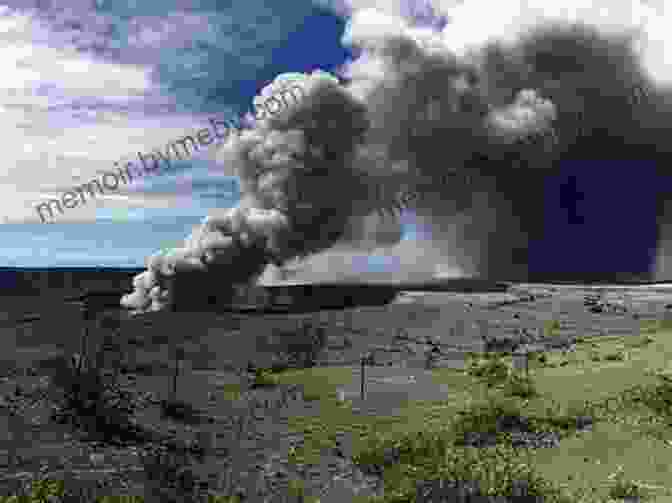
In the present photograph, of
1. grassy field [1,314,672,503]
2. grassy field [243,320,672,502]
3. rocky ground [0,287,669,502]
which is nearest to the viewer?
grassy field [1,314,672,503]

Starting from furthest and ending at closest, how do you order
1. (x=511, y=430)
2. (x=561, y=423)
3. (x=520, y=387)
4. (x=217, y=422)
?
(x=520, y=387)
(x=217, y=422)
(x=561, y=423)
(x=511, y=430)

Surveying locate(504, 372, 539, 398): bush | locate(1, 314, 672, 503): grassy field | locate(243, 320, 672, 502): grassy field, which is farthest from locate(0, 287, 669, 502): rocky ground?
locate(504, 372, 539, 398): bush

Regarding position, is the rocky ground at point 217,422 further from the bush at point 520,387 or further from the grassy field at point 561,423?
the bush at point 520,387

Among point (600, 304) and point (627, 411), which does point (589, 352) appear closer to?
point (627, 411)

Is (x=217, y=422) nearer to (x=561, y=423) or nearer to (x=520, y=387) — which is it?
(x=561, y=423)

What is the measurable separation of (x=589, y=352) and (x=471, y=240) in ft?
192

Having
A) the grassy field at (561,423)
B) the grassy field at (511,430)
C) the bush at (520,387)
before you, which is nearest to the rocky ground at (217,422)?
the grassy field at (511,430)

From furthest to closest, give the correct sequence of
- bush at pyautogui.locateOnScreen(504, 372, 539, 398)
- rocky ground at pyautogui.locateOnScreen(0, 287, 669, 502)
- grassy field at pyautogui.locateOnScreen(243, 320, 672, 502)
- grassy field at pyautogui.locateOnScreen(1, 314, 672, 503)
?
bush at pyautogui.locateOnScreen(504, 372, 539, 398) < grassy field at pyautogui.locateOnScreen(243, 320, 672, 502) < rocky ground at pyautogui.locateOnScreen(0, 287, 669, 502) < grassy field at pyautogui.locateOnScreen(1, 314, 672, 503)

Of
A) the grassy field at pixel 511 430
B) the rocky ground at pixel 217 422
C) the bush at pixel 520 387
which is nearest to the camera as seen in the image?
the grassy field at pixel 511 430

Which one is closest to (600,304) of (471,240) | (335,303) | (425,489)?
(335,303)

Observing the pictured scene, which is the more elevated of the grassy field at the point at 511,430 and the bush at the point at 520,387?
the bush at the point at 520,387

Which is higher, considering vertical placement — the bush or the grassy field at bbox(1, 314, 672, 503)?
the bush

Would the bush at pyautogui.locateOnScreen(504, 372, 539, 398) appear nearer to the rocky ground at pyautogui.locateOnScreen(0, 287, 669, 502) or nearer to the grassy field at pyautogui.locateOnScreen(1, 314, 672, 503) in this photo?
the grassy field at pyautogui.locateOnScreen(1, 314, 672, 503)

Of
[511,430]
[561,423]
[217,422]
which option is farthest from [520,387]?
[217,422]
